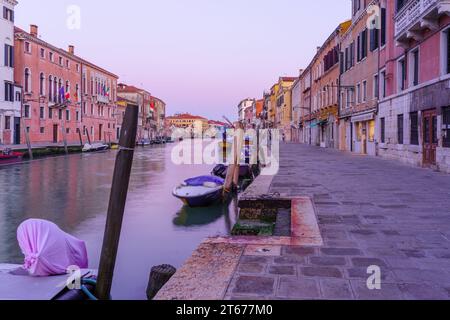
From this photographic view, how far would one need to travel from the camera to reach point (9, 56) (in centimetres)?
3741

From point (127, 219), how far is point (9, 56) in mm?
33055

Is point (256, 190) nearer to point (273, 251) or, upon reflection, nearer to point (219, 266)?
point (273, 251)

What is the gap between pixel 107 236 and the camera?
4445mm

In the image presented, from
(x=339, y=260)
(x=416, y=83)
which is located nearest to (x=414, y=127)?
(x=416, y=83)

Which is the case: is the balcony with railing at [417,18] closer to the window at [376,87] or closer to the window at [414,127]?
the window at [414,127]

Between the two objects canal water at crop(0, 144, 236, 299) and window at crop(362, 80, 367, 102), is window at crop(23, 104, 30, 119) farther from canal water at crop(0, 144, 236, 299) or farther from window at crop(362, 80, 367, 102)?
window at crop(362, 80, 367, 102)

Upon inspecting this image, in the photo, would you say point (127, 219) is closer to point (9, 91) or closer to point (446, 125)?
point (446, 125)

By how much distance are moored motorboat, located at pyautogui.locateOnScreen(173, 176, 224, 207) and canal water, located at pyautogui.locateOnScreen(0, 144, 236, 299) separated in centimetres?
26

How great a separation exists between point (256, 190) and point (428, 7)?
30.2ft

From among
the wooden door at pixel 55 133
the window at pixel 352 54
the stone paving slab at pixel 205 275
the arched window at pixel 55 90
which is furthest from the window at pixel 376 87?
the wooden door at pixel 55 133

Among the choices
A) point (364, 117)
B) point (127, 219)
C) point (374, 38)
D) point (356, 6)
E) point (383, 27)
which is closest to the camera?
point (127, 219)

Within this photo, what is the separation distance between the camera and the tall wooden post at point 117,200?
437cm

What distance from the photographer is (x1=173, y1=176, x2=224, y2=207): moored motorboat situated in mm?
11838
